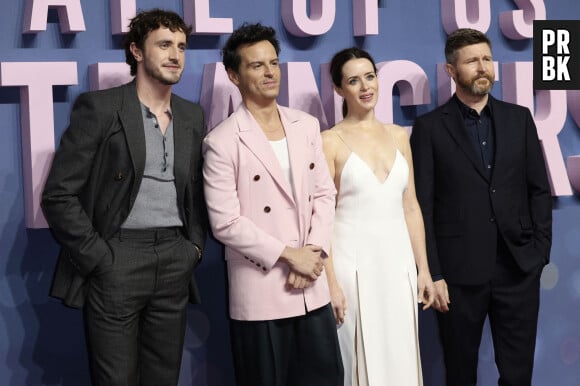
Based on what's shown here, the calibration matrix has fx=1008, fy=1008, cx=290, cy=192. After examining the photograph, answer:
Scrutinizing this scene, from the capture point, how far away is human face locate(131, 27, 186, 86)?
369cm

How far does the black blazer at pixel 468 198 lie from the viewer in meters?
4.24

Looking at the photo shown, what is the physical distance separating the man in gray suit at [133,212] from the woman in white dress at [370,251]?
626 mm

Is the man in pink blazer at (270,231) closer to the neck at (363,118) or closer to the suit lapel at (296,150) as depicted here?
the suit lapel at (296,150)

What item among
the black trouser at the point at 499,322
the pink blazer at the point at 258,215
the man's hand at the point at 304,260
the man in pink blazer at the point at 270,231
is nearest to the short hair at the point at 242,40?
the man in pink blazer at the point at 270,231

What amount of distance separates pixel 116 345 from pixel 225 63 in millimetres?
1174

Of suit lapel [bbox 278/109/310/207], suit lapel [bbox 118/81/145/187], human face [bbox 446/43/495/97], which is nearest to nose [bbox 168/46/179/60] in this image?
suit lapel [bbox 118/81/145/187]

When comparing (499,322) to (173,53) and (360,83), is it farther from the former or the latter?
(173,53)

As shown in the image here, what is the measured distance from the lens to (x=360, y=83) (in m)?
4.13

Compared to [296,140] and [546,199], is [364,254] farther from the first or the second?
[546,199]

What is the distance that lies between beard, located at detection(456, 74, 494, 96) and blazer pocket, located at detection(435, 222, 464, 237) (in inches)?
22.4

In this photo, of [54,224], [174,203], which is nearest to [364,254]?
[174,203]

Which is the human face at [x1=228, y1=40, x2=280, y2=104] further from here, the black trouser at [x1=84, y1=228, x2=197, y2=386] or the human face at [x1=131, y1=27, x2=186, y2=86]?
the black trouser at [x1=84, y1=228, x2=197, y2=386]

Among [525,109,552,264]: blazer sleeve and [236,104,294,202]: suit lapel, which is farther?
[525,109,552,264]: blazer sleeve

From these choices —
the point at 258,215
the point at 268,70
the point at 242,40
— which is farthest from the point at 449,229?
the point at 242,40
